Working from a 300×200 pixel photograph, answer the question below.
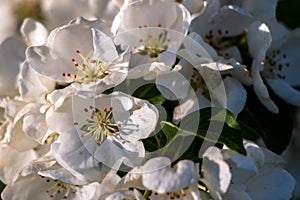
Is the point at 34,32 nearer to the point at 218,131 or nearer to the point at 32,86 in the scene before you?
the point at 32,86

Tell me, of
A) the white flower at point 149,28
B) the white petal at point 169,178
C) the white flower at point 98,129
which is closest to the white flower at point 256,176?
the white petal at point 169,178

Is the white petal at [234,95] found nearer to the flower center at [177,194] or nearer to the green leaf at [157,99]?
the green leaf at [157,99]

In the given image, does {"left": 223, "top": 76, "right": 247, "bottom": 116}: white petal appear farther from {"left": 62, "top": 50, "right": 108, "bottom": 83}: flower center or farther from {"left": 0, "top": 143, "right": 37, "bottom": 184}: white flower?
{"left": 0, "top": 143, "right": 37, "bottom": 184}: white flower

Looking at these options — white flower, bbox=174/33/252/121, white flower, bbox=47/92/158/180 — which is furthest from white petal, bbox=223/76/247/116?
white flower, bbox=47/92/158/180

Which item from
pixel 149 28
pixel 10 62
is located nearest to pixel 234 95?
pixel 149 28

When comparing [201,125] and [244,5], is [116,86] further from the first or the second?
[244,5]

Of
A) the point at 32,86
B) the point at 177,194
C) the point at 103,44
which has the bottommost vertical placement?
the point at 177,194
